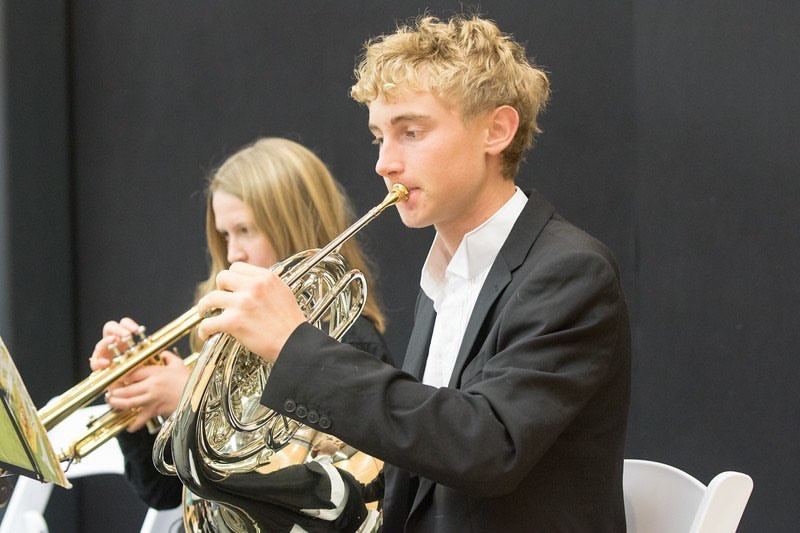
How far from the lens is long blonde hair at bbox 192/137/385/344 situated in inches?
87.4

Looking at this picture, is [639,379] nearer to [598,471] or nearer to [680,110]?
[680,110]

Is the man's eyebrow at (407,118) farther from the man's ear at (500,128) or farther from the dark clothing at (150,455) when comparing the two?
the dark clothing at (150,455)

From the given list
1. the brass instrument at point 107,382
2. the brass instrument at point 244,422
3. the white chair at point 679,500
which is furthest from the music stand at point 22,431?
the white chair at point 679,500

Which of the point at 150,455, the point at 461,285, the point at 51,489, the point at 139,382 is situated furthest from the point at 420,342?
the point at 51,489

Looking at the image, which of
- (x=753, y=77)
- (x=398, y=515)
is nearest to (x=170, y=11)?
(x=753, y=77)

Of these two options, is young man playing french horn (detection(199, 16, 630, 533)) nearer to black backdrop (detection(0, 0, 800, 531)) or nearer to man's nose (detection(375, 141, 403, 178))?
man's nose (detection(375, 141, 403, 178))

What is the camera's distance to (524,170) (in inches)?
97.3

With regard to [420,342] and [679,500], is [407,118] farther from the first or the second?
[679,500]

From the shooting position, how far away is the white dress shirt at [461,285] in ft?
4.96

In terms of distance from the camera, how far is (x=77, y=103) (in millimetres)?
2941

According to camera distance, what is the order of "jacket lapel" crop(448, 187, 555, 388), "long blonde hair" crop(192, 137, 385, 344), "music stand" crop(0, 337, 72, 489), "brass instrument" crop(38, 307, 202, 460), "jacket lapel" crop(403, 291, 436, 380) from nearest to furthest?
"music stand" crop(0, 337, 72, 489) → "jacket lapel" crop(448, 187, 555, 388) → "jacket lapel" crop(403, 291, 436, 380) → "brass instrument" crop(38, 307, 202, 460) → "long blonde hair" crop(192, 137, 385, 344)

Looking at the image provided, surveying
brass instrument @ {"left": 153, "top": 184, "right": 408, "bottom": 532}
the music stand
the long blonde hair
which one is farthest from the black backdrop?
the music stand

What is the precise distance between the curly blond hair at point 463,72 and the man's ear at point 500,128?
0.01 metres

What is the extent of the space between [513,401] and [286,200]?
1094mm
